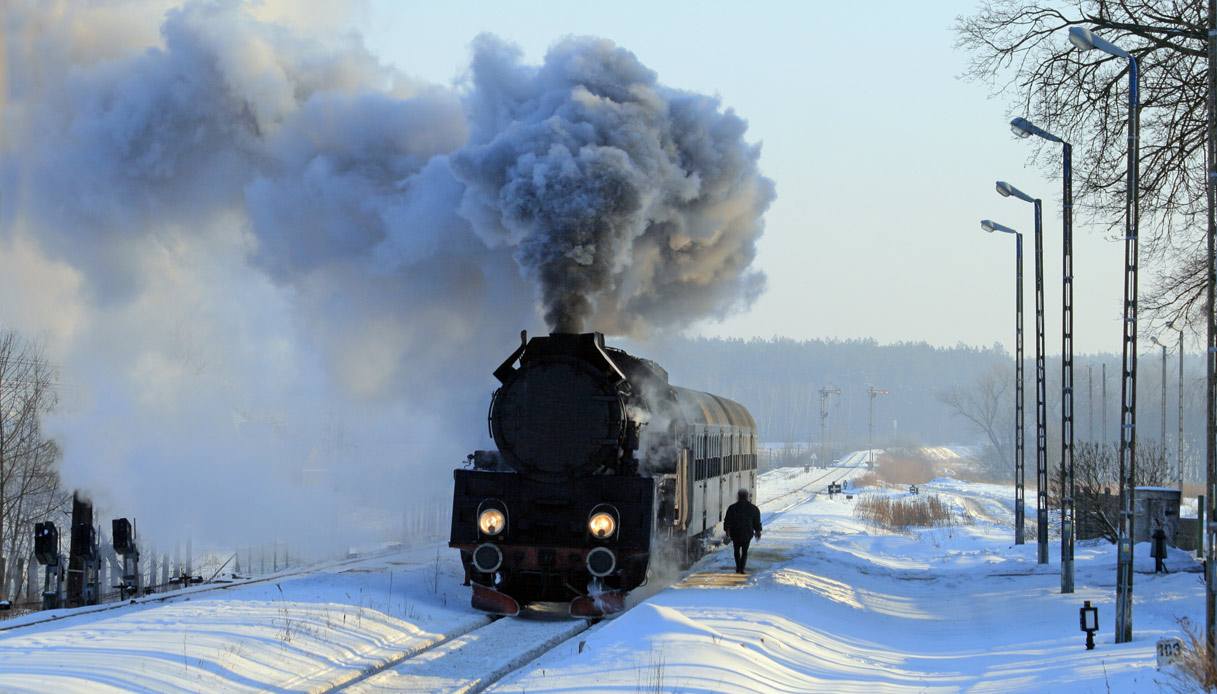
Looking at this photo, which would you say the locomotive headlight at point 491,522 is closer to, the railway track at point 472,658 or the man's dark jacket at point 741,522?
the railway track at point 472,658

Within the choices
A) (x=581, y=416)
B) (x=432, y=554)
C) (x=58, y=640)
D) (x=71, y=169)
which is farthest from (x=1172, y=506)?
(x=71, y=169)

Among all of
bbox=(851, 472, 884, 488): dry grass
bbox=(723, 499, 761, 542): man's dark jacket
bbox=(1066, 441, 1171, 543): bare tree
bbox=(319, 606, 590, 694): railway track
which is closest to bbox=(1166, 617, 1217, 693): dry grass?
bbox=(319, 606, 590, 694): railway track

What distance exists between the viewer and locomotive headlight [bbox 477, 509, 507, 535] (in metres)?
13.1

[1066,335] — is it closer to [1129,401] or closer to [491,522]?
[1129,401]

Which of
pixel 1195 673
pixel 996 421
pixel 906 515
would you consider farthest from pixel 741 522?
pixel 996 421

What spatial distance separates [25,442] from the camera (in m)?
33.1

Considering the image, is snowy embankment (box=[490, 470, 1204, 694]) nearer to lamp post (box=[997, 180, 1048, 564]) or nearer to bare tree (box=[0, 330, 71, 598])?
lamp post (box=[997, 180, 1048, 564])

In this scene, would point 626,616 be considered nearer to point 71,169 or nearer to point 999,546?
point 999,546

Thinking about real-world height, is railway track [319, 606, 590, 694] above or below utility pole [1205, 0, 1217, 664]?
below

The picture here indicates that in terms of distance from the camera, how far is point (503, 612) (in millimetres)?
13148

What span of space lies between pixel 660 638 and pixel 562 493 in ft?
10.6

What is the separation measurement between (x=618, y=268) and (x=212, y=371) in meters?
28.1

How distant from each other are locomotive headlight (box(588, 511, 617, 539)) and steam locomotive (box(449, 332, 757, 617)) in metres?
0.01

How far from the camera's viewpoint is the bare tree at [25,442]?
31.9 m
